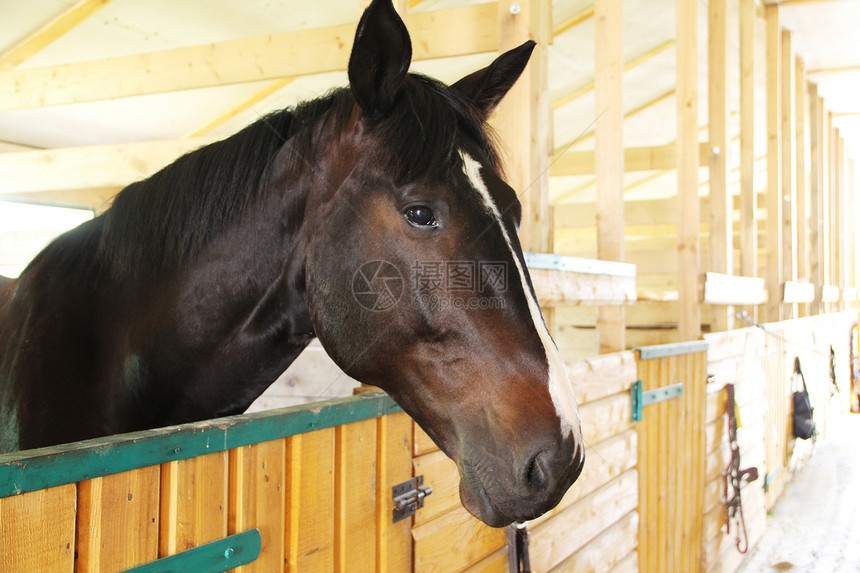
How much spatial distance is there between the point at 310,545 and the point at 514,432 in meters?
0.51

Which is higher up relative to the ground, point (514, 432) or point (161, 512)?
point (514, 432)

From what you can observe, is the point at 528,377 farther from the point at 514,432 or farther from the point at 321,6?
the point at 321,6

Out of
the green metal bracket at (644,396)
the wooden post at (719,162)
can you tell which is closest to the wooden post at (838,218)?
the wooden post at (719,162)

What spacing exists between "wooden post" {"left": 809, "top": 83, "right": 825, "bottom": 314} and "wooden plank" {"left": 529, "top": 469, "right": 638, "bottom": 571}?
7.16m

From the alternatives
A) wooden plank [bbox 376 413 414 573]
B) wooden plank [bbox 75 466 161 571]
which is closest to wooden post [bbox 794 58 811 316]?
wooden plank [bbox 376 413 414 573]

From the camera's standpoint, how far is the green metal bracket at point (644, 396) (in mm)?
2529

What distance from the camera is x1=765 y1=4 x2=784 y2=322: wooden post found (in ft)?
18.8

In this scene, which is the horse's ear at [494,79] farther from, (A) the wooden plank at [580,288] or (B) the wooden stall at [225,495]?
(B) the wooden stall at [225,495]

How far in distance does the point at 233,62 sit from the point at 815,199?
26.7 feet

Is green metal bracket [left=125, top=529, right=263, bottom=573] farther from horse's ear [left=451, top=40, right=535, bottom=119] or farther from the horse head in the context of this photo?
horse's ear [left=451, top=40, right=535, bottom=119]

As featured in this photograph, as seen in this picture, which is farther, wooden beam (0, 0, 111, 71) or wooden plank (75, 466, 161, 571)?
wooden beam (0, 0, 111, 71)

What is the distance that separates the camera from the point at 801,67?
7.61m

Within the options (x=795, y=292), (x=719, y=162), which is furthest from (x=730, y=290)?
(x=795, y=292)

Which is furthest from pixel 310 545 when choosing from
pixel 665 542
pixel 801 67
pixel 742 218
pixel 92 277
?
pixel 801 67
